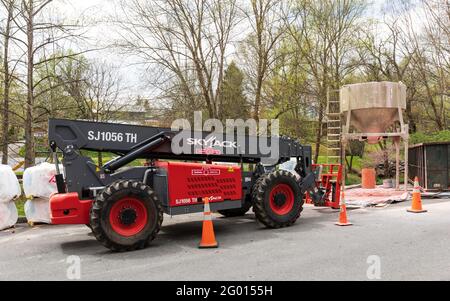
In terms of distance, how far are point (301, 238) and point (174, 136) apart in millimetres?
3137

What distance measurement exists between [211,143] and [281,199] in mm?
2014

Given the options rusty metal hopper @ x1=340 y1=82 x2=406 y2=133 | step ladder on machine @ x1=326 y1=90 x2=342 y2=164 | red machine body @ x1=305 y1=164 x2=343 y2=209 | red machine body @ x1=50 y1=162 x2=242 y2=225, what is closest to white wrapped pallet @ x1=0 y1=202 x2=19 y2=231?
red machine body @ x1=50 y1=162 x2=242 y2=225

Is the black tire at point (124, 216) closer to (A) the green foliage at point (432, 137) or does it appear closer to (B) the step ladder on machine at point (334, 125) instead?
(B) the step ladder on machine at point (334, 125)

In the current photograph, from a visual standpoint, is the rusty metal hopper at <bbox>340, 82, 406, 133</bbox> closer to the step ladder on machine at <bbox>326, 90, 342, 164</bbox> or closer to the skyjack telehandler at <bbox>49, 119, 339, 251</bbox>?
the step ladder on machine at <bbox>326, 90, 342, 164</bbox>

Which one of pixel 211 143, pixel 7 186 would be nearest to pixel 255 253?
pixel 211 143

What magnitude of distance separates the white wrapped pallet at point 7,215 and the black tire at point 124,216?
412 cm

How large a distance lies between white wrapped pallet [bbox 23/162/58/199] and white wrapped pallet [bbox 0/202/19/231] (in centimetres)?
55

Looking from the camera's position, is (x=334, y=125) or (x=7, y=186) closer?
(x=7, y=186)

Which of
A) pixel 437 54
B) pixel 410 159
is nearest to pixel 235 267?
pixel 410 159

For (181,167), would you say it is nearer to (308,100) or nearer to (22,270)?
(22,270)

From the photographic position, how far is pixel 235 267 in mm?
6090

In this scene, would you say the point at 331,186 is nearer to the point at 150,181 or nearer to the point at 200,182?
the point at 200,182

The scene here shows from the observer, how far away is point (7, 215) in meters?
9.99

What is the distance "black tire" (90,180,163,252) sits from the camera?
7059 mm
